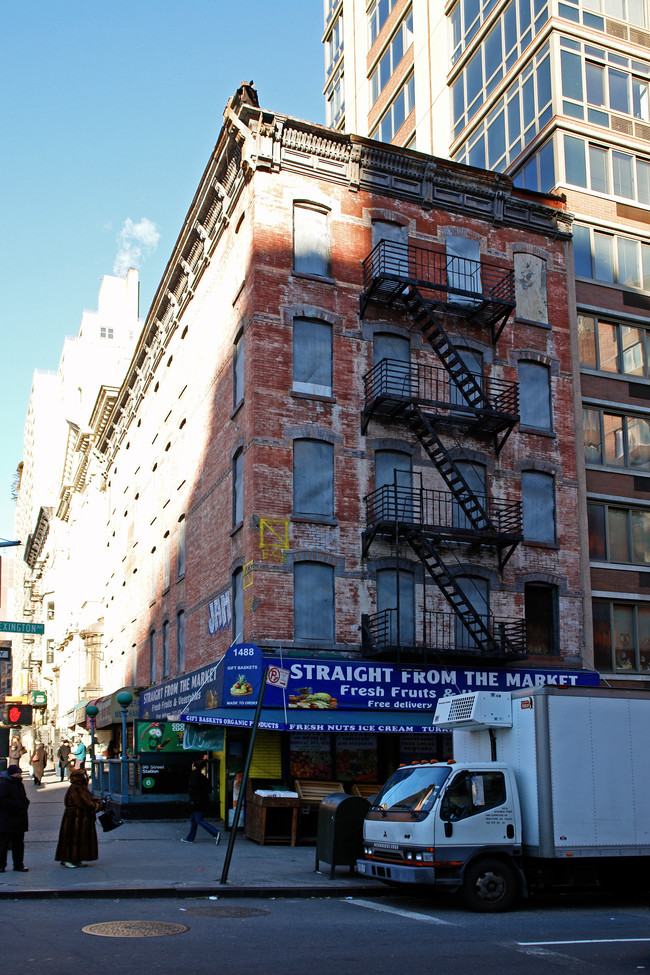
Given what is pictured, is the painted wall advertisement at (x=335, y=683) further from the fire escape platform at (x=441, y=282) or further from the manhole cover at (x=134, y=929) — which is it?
the manhole cover at (x=134, y=929)

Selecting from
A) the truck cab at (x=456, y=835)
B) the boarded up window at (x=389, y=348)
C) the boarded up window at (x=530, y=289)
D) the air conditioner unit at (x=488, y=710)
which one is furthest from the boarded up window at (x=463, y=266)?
the truck cab at (x=456, y=835)

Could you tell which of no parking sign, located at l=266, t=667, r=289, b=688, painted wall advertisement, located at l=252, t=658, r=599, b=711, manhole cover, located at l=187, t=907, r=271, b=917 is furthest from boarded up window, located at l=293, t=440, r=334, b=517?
manhole cover, located at l=187, t=907, r=271, b=917

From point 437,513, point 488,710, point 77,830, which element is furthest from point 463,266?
point 77,830

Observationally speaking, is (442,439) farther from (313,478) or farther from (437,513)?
(313,478)

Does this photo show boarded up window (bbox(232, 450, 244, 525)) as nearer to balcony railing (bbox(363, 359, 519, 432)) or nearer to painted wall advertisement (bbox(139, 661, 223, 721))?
balcony railing (bbox(363, 359, 519, 432))

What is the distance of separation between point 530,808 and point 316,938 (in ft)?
13.8

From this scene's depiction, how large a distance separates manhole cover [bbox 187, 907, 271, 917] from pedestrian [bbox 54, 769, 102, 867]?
3688mm

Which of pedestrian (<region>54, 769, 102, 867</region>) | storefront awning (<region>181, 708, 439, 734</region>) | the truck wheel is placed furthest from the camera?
storefront awning (<region>181, 708, 439, 734</region>)

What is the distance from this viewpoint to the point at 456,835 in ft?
42.7

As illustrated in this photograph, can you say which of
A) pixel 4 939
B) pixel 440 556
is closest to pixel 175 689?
pixel 440 556

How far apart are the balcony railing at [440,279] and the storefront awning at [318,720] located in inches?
410

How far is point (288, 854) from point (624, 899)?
21.1ft

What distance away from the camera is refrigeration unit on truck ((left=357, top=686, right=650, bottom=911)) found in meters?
13.0

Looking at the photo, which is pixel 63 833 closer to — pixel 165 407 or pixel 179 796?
pixel 179 796
